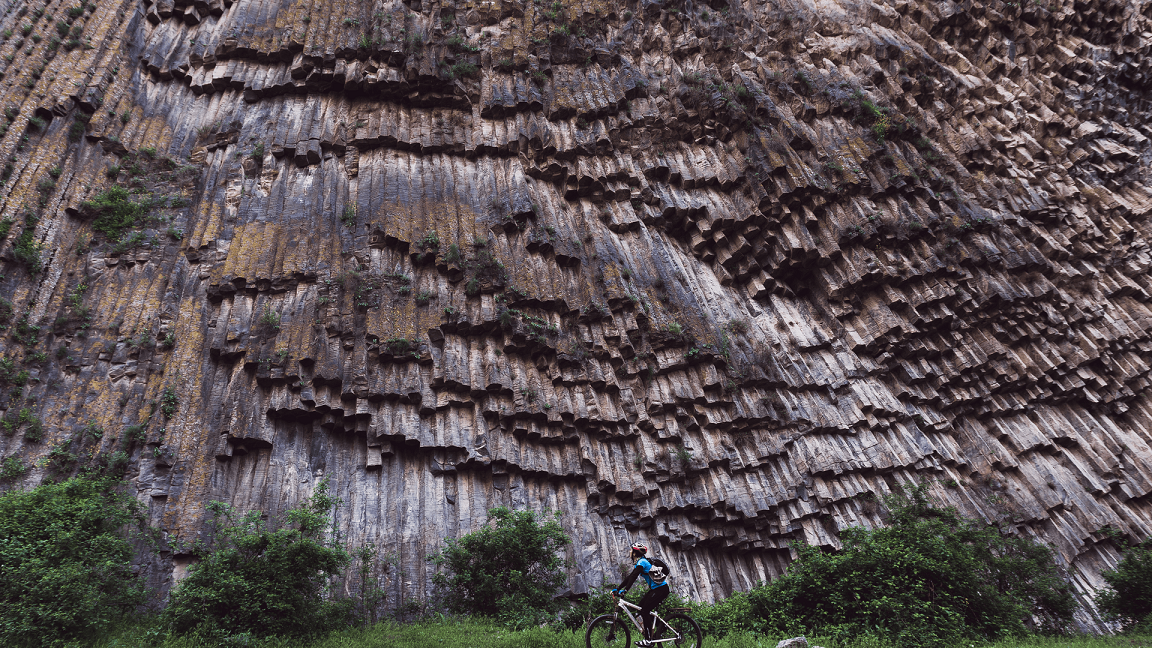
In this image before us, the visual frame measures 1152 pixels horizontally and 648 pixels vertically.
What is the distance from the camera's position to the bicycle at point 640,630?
7.20 metres

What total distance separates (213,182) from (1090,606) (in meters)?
24.2

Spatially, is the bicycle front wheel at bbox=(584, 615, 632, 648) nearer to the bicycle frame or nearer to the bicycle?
the bicycle

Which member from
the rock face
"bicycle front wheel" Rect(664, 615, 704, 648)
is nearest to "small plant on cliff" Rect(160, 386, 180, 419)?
the rock face

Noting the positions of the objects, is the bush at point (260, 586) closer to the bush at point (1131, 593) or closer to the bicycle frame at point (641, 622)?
the bicycle frame at point (641, 622)

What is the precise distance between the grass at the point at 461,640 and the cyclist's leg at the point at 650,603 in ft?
2.29

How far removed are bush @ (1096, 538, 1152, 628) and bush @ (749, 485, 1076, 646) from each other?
2.47m

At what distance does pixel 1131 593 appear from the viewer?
42.0ft

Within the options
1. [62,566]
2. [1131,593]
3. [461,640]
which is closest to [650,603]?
[461,640]

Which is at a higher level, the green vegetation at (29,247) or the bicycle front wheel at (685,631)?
the green vegetation at (29,247)

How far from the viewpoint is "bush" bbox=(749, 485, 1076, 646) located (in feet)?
31.7

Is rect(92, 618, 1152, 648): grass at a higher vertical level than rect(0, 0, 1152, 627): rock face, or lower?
lower

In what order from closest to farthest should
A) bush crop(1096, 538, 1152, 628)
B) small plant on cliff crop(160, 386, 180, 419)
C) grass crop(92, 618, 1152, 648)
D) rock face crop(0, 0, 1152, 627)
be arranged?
grass crop(92, 618, 1152, 648), small plant on cliff crop(160, 386, 180, 419), bush crop(1096, 538, 1152, 628), rock face crop(0, 0, 1152, 627)

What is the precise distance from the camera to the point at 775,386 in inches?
645

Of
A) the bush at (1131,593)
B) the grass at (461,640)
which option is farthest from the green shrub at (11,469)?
the bush at (1131,593)
